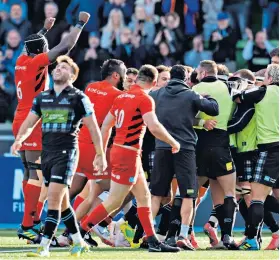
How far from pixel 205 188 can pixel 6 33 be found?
8293 millimetres

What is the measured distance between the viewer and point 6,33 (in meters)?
23.5

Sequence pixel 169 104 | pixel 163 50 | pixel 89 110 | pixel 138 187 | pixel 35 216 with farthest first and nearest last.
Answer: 1. pixel 163 50
2. pixel 35 216
3. pixel 169 104
4. pixel 138 187
5. pixel 89 110

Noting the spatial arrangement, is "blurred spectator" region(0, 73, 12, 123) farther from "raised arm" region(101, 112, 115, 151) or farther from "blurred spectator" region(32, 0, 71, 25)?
"raised arm" region(101, 112, 115, 151)

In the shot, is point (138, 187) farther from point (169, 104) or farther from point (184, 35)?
point (184, 35)

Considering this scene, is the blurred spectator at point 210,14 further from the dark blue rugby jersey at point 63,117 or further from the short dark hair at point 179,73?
A: the dark blue rugby jersey at point 63,117

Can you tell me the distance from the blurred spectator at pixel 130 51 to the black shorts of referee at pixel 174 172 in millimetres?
8083

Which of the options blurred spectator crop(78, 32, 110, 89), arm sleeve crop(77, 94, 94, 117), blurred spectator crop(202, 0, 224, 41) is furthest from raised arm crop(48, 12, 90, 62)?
blurred spectator crop(202, 0, 224, 41)

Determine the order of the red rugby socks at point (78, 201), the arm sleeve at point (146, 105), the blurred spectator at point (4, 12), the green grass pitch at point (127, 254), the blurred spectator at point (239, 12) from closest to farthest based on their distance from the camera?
the green grass pitch at point (127, 254) → the arm sleeve at point (146, 105) → the red rugby socks at point (78, 201) → the blurred spectator at point (4, 12) → the blurred spectator at point (239, 12)

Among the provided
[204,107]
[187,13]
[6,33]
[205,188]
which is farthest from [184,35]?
[204,107]

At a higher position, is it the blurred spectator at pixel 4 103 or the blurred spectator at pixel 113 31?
the blurred spectator at pixel 113 31

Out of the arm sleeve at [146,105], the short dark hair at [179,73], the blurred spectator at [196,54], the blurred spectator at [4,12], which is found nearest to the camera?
the arm sleeve at [146,105]

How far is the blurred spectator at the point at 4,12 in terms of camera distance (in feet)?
77.7

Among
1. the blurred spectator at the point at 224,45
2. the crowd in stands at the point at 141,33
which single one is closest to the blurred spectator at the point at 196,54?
the crowd in stands at the point at 141,33

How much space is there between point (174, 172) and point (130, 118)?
128 centimetres
